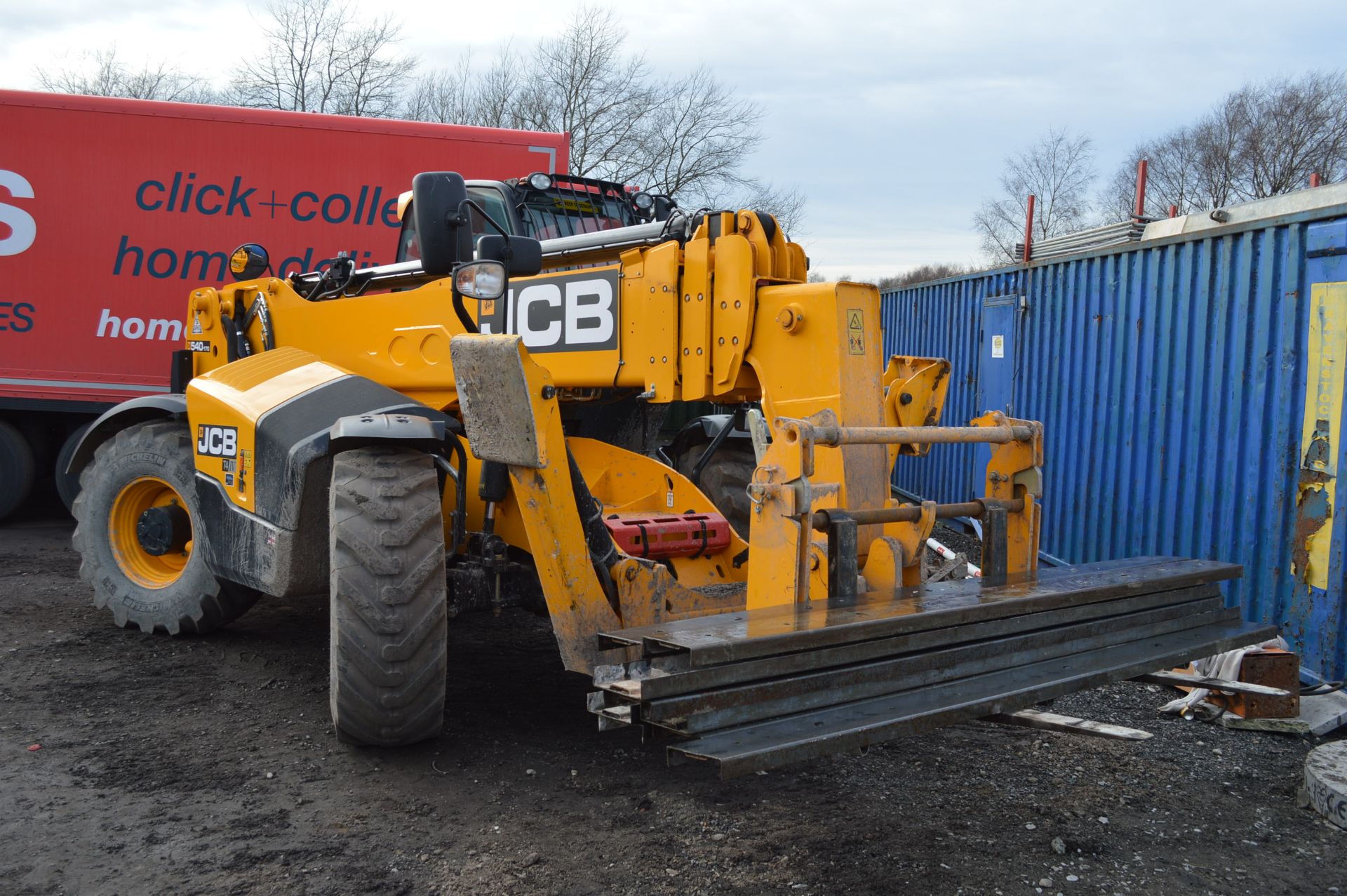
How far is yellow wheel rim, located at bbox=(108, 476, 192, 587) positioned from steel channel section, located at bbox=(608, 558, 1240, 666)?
153 inches

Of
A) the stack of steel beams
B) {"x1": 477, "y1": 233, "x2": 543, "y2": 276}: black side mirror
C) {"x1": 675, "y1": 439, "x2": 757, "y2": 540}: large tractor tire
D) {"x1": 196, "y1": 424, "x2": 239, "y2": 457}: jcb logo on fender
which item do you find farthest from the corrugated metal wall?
{"x1": 196, "y1": 424, "x2": 239, "y2": 457}: jcb logo on fender

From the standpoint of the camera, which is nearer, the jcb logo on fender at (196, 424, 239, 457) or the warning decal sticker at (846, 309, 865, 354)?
the warning decal sticker at (846, 309, 865, 354)

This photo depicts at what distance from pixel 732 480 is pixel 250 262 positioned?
126 inches

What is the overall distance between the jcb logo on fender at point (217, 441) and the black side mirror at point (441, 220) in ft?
5.11

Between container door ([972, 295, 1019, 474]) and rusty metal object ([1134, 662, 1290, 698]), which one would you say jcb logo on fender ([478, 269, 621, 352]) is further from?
container door ([972, 295, 1019, 474])

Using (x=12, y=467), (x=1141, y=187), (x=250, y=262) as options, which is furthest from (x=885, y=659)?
(x=1141, y=187)

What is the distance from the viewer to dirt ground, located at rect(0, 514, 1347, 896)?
3.36 meters

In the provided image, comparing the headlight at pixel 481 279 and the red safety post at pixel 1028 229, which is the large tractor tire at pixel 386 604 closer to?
the headlight at pixel 481 279

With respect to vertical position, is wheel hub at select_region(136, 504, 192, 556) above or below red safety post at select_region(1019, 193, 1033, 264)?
below

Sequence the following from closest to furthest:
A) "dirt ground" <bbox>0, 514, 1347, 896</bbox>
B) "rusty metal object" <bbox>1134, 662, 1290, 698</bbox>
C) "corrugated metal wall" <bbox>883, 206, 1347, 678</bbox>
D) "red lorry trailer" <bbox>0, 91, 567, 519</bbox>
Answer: "dirt ground" <bbox>0, 514, 1347, 896</bbox> → "rusty metal object" <bbox>1134, 662, 1290, 698</bbox> → "corrugated metal wall" <bbox>883, 206, 1347, 678</bbox> → "red lorry trailer" <bbox>0, 91, 567, 519</bbox>

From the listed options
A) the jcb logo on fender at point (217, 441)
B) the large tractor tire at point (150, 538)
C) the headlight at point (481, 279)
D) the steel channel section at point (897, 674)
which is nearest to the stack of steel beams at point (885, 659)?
the steel channel section at point (897, 674)

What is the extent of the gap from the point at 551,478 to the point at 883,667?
1350mm

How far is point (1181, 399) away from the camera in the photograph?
7352 mm

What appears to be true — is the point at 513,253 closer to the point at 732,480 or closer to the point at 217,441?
the point at 217,441
